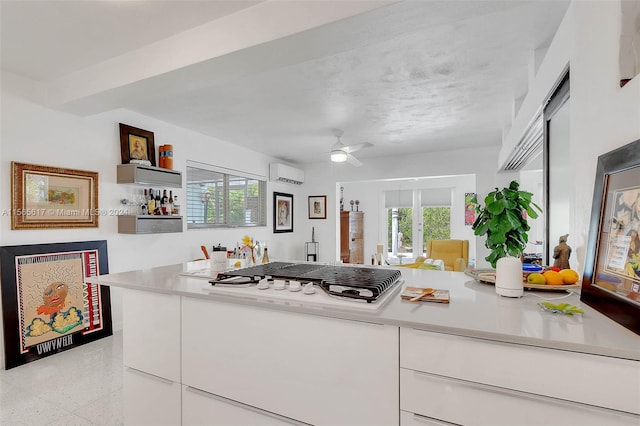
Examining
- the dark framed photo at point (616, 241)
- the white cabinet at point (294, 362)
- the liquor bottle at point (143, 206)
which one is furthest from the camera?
the liquor bottle at point (143, 206)

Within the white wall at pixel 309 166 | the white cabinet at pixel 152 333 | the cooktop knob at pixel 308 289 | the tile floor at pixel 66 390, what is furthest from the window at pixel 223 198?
the cooktop knob at pixel 308 289

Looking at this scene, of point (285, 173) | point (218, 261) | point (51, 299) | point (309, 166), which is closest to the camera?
point (218, 261)

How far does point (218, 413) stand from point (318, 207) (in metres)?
5.21

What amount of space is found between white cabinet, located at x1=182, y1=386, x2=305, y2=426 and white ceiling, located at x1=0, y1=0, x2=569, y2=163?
1771mm

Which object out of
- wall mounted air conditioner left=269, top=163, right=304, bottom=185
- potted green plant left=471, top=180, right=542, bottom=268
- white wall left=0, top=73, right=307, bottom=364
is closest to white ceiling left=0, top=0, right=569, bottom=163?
white wall left=0, top=73, right=307, bottom=364

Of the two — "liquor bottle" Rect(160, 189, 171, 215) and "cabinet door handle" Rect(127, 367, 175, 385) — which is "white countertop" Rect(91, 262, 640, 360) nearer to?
"cabinet door handle" Rect(127, 367, 175, 385)

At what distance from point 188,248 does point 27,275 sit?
167cm

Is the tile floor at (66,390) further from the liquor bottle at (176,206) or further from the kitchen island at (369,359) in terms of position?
the liquor bottle at (176,206)

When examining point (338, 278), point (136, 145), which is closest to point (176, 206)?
point (136, 145)

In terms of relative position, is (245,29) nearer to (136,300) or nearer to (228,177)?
(136,300)

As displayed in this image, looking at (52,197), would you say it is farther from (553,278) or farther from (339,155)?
(553,278)

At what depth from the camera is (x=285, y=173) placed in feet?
19.4

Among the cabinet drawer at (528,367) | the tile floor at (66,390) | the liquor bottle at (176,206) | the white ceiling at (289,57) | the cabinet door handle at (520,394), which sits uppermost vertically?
the white ceiling at (289,57)

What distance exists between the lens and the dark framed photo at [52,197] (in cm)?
262
